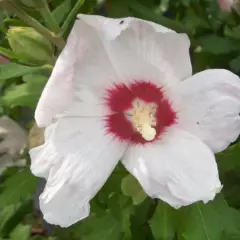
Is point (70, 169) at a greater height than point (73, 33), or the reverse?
point (73, 33)

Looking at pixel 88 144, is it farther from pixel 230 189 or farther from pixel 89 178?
pixel 230 189

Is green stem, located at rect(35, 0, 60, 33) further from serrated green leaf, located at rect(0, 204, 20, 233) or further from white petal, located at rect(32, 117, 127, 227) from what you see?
serrated green leaf, located at rect(0, 204, 20, 233)

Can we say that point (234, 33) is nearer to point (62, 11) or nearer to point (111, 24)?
point (62, 11)

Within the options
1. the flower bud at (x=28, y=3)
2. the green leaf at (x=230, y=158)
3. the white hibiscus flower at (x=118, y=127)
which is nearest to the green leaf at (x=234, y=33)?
the green leaf at (x=230, y=158)

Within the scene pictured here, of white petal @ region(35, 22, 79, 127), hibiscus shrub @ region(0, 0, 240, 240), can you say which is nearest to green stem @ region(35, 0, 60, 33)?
hibiscus shrub @ region(0, 0, 240, 240)

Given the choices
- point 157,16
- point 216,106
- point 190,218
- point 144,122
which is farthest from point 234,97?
point 157,16

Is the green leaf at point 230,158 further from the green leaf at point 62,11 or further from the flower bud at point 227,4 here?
the green leaf at point 62,11

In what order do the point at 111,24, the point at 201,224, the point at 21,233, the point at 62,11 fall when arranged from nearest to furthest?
the point at 111,24 → the point at 201,224 → the point at 62,11 → the point at 21,233

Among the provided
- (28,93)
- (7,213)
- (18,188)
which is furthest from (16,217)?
(28,93)
